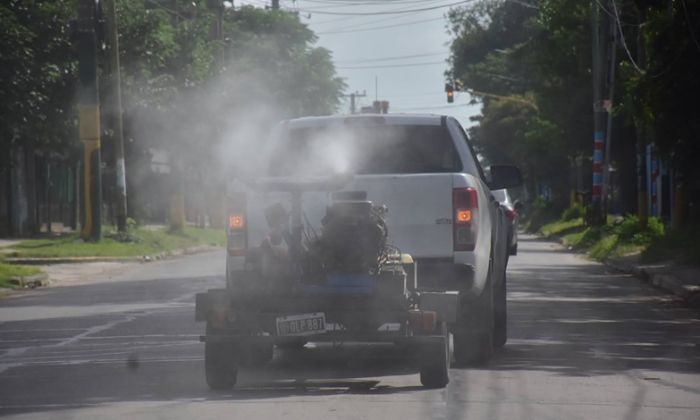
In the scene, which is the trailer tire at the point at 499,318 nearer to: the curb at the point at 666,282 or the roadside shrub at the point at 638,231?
the curb at the point at 666,282

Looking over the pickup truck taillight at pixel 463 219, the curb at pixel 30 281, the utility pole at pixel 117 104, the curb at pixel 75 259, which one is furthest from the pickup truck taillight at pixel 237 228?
the utility pole at pixel 117 104

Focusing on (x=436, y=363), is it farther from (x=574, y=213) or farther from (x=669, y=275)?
(x=574, y=213)

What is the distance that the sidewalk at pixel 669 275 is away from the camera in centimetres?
2166

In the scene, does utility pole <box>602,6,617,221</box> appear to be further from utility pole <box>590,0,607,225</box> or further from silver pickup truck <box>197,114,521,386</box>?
silver pickup truck <box>197,114,521,386</box>

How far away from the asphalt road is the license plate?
0.45 meters

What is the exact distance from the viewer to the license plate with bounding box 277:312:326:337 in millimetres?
10781

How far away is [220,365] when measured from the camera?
36.1 ft

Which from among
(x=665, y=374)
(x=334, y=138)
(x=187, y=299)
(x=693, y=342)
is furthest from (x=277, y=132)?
(x=187, y=299)

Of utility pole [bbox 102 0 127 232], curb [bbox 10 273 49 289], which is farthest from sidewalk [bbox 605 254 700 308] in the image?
utility pole [bbox 102 0 127 232]

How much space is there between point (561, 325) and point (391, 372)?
17.0 feet

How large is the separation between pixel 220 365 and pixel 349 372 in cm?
159

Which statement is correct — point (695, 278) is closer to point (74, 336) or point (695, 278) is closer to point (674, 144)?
point (674, 144)

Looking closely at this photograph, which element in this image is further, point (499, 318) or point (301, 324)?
point (499, 318)

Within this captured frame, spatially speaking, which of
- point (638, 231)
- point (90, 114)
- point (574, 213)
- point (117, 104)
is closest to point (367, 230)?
point (638, 231)
